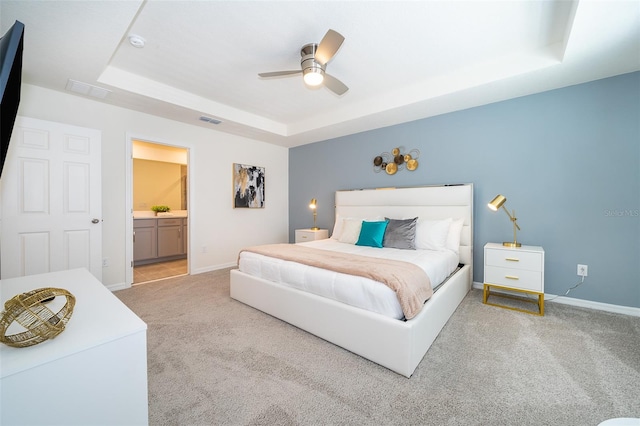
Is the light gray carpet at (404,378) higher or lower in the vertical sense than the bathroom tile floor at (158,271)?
lower

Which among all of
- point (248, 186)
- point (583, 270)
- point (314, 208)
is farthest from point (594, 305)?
point (248, 186)

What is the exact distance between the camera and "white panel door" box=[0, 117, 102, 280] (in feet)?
8.69

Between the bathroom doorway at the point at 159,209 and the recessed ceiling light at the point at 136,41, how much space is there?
2.50m

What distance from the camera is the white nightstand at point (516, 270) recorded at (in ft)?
8.63

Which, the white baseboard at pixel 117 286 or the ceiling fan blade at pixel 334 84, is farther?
the white baseboard at pixel 117 286

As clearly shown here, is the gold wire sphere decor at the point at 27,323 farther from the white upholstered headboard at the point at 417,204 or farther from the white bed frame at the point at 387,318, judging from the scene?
the white upholstered headboard at the point at 417,204

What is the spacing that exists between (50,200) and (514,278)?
5022 millimetres

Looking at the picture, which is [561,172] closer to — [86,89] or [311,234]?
[311,234]

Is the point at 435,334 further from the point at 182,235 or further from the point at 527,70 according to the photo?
the point at 182,235

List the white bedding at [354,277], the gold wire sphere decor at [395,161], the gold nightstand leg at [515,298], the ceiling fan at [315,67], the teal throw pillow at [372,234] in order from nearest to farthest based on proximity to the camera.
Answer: the white bedding at [354,277]
the ceiling fan at [315,67]
the gold nightstand leg at [515,298]
the teal throw pillow at [372,234]
the gold wire sphere decor at [395,161]

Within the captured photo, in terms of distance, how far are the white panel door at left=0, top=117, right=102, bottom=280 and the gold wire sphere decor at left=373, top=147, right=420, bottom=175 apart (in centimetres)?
380

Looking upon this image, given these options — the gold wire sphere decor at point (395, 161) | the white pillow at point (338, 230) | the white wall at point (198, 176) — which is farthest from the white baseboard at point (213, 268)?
the gold wire sphere decor at point (395, 161)

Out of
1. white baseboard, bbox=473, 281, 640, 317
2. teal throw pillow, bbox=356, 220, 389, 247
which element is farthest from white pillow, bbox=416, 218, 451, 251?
white baseboard, bbox=473, 281, 640, 317

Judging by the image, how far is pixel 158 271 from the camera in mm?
4473
